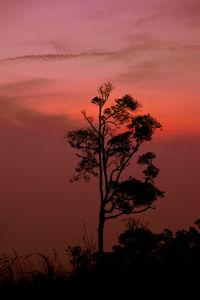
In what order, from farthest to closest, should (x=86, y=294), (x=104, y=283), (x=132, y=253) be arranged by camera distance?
(x=132, y=253), (x=104, y=283), (x=86, y=294)

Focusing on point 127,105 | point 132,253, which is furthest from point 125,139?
point 132,253

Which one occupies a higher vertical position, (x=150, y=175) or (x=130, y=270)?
(x=150, y=175)

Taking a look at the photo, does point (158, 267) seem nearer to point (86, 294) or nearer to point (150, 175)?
point (86, 294)

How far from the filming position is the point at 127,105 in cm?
2680

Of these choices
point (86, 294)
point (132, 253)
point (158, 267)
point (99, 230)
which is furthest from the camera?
A: point (99, 230)

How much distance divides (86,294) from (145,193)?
21.7 m

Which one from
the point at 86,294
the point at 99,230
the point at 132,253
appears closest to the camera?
the point at 86,294

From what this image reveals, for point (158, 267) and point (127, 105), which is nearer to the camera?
point (158, 267)

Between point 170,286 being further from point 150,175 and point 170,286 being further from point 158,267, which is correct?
point 150,175

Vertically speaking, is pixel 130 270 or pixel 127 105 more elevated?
pixel 127 105

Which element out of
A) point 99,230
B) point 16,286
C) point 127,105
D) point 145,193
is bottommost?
point 16,286

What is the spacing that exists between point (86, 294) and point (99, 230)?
21374 mm

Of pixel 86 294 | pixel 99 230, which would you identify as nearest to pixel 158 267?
pixel 86 294

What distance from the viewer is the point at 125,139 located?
2692 cm
